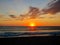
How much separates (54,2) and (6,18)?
0.95m

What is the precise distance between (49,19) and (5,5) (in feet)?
2.83

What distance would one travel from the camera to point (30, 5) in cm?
548

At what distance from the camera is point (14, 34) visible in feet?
17.9

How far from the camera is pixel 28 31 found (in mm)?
5453

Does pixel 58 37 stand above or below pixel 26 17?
below

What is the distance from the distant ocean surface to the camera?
5.41 m

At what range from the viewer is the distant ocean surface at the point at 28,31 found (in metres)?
5.41
